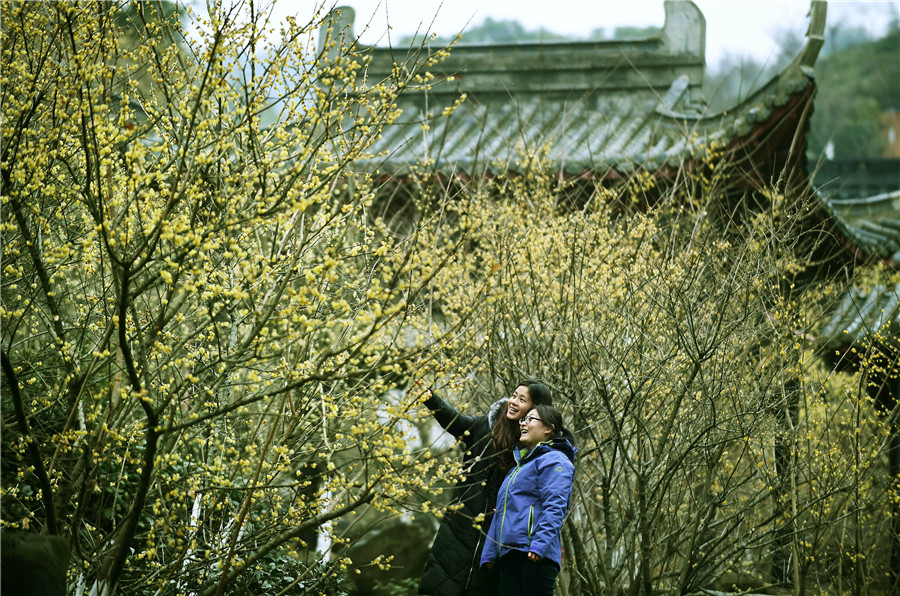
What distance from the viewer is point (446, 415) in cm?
431

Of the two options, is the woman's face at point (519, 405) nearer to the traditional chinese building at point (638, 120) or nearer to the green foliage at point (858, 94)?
the traditional chinese building at point (638, 120)

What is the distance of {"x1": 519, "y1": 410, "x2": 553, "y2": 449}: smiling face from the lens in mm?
4074

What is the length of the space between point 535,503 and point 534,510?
0.04 meters

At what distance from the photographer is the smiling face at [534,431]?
4.07 metres

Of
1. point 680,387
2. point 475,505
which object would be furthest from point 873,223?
point 475,505

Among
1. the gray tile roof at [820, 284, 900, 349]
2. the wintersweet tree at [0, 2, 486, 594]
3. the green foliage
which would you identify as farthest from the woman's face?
the green foliage

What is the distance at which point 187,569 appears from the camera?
12.7 feet

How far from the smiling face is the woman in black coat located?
0.11m

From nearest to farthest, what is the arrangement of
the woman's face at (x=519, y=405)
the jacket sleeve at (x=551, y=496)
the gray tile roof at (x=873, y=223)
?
1. the jacket sleeve at (x=551, y=496)
2. the woman's face at (x=519, y=405)
3. the gray tile roof at (x=873, y=223)

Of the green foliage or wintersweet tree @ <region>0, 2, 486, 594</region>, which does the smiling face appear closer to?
wintersweet tree @ <region>0, 2, 486, 594</region>

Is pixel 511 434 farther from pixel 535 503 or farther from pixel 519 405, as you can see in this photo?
pixel 535 503

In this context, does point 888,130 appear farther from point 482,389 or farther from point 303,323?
point 303,323

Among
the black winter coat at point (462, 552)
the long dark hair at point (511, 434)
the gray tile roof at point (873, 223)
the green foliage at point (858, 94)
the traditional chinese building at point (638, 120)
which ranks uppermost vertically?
the green foliage at point (858, 94)

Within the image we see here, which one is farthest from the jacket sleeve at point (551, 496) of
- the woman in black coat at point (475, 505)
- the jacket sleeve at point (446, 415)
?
the jacket sleeve at point (446, 415)
